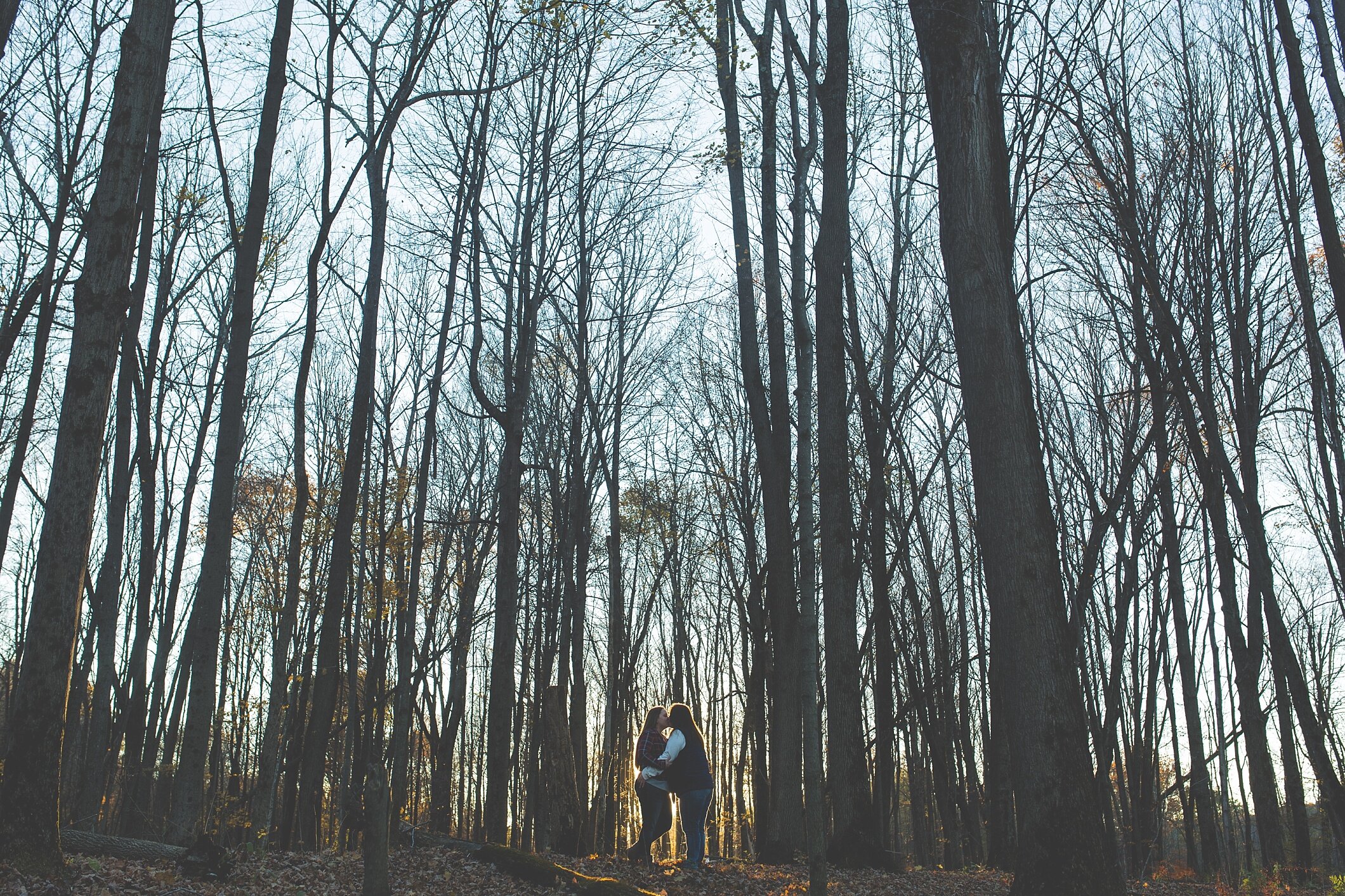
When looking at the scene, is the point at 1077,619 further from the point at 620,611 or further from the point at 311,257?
the point at 311,257

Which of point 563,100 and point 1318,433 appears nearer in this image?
point 1318,433

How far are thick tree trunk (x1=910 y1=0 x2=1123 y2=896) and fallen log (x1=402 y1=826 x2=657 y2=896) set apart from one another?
2.59 meters

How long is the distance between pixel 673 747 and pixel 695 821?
0.67 meters

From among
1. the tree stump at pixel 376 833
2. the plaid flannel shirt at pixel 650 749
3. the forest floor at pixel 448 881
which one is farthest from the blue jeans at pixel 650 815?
the tree stump at pixel 376 833

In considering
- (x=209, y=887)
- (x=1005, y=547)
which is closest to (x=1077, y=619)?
(x=1005, y=547)

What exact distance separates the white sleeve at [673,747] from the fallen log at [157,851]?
3458 millimetres

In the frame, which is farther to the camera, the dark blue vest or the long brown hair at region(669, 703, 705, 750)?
the long brown hair at region(669, 703, 705, 750)

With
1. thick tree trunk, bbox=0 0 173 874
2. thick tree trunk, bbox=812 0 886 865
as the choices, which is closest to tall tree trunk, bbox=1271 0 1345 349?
thick tree trunk, bbox=812 0 886 865

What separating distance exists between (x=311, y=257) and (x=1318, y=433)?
12953 millimetres

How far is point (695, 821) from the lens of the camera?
761 cm

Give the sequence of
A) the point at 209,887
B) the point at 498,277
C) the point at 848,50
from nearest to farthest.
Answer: the point at 209,887, the point at 848,50, the point at 498,277

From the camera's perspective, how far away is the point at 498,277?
1220cm

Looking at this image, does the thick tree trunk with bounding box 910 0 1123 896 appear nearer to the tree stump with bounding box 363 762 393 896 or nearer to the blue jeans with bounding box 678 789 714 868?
the blue jeans with bounding box 678 789 714 868

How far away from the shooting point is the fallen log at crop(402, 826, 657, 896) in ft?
19.2
